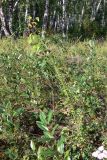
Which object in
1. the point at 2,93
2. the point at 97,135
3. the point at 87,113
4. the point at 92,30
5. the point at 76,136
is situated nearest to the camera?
the point at 76,136

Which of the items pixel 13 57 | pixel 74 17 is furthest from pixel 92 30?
pixel 13 57

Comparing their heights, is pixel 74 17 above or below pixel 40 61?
below

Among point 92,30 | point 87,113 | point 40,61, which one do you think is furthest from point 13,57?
point 92,30

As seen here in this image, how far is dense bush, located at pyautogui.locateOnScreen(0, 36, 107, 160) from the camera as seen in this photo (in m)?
3.51

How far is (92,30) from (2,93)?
29763 mm

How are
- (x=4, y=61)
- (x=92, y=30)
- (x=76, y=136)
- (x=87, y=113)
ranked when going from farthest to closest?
(x=92, y=30) → (x=4, y=61) → (x=87, y=113) → (x=76, y=136)

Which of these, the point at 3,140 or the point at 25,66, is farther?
the point at 25,66

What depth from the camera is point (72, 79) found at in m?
4.94

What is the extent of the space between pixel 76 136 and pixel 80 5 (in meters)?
35.0

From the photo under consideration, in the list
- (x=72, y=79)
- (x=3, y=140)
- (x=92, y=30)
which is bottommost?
(x=92, y=30)

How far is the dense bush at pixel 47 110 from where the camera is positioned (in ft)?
11.5

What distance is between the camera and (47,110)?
441cm

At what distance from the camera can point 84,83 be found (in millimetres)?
4652

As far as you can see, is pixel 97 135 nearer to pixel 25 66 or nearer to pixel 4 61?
pixel 25 66
